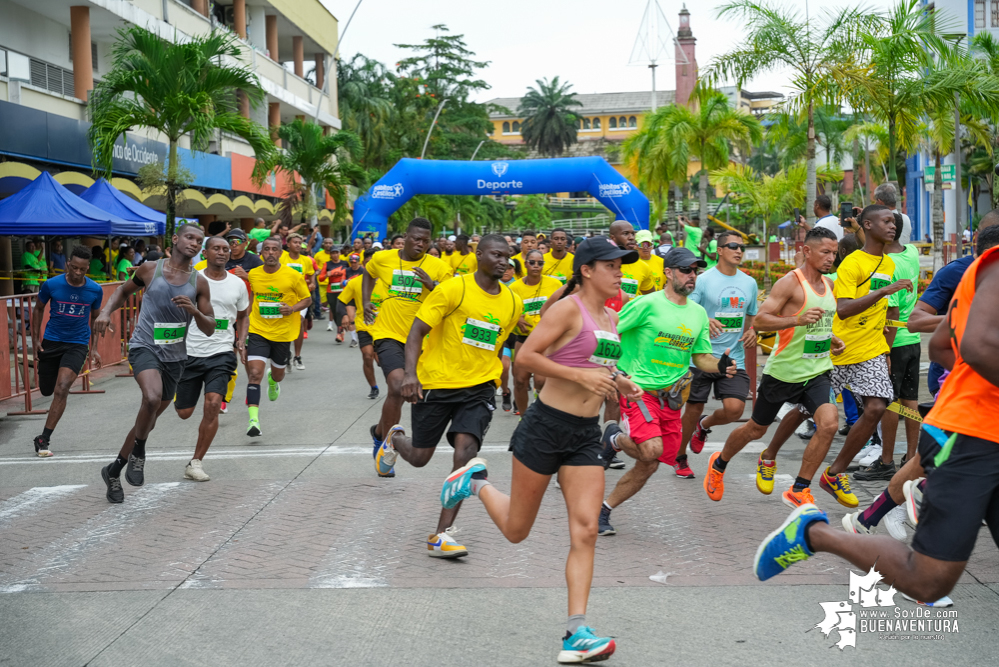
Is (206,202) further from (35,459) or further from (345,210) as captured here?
(35,459)

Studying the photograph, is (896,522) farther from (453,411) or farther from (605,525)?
(453,411)

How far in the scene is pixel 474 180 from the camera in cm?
2902

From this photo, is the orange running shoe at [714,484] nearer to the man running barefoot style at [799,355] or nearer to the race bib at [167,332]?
the man running barefoot style at [799,355]

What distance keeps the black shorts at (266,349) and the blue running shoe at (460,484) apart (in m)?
5.71

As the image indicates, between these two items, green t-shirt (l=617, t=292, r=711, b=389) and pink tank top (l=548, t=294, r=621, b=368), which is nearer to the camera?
pink tank top (l=548, t=294, r=621, b=368)

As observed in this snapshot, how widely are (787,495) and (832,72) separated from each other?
13.4m

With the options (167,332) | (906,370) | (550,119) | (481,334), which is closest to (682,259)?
(481,334)

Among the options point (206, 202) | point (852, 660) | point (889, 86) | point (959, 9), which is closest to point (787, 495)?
point (852, 660)

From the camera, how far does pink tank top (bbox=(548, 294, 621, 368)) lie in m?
4.76

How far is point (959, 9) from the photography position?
52750 millimetres

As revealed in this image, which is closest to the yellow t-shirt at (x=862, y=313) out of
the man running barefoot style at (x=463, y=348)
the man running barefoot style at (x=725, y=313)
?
the man running barefoot style at (x=725, y=313)

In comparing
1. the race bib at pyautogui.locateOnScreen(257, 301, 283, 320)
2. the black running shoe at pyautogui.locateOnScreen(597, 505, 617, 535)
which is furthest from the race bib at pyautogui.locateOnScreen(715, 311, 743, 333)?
the race bib at pyautogui.locateOnScreen(257, 301, 283, 320)

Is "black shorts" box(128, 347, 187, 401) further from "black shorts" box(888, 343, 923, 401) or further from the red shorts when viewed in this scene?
"black shorts" box(888, 343, 923, 401)

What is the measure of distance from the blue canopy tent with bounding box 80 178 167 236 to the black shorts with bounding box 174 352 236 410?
30.7ft
